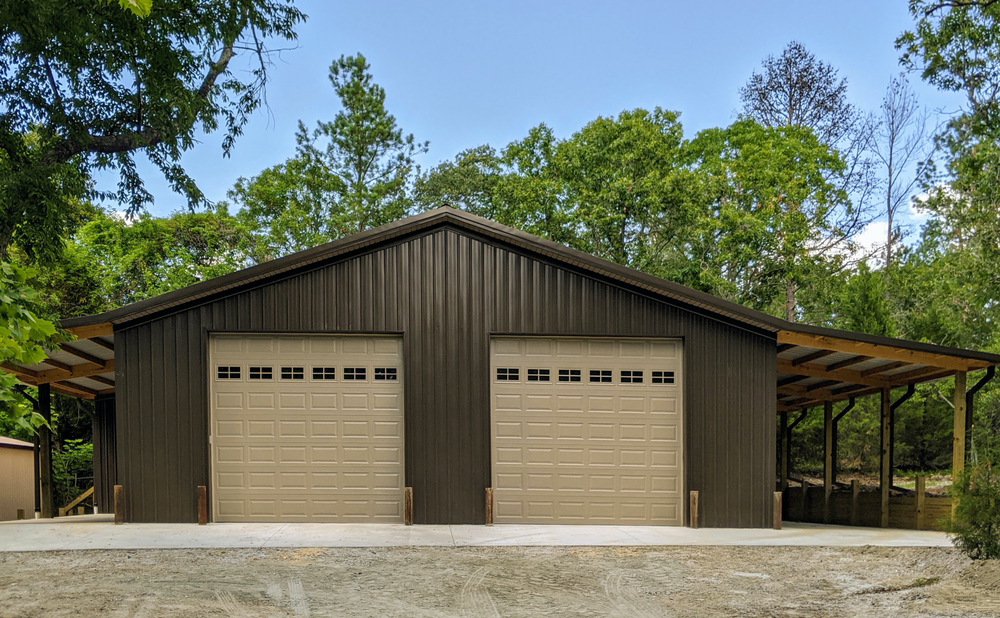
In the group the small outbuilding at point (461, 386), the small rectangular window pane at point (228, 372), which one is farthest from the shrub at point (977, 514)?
the small rectangular window pane at point (228, 372)

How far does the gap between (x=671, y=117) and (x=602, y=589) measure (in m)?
22.7

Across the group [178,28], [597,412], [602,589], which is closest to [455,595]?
[602,589]

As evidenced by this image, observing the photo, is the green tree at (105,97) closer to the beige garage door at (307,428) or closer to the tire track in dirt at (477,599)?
the beige garage door at (307,428)

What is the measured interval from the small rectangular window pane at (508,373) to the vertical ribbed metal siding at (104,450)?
10.3 m

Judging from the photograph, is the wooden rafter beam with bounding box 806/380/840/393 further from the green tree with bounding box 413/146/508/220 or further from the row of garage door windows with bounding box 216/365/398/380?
the green tree with bounding box 413/146/508/220

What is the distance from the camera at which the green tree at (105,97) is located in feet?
37.1

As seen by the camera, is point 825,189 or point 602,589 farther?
point 825,189

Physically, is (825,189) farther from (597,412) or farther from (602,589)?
(602,589)

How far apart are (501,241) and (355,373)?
2777mm

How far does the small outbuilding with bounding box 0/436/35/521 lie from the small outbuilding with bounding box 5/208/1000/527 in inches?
350

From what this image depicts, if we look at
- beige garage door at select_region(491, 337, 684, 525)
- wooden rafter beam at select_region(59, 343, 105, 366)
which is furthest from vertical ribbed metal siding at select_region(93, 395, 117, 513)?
beige garage door at select_region(491, 337, 684, 525)

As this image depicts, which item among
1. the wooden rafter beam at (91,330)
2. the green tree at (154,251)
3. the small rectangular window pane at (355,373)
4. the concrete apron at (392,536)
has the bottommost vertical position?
the concrete apron at (392,536)

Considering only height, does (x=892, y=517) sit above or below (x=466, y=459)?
below

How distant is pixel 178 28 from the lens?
44.1 ft
